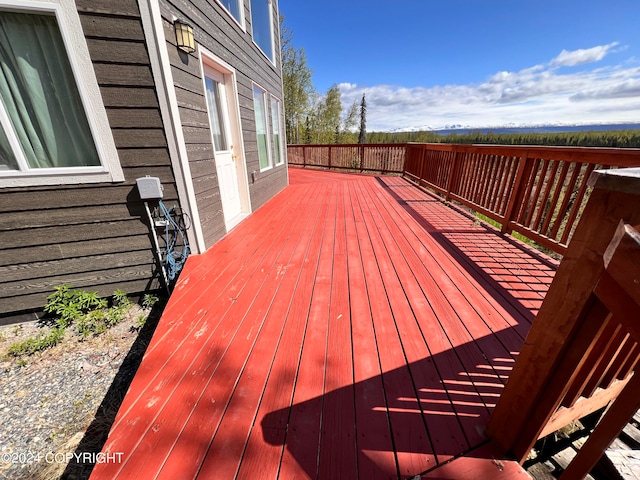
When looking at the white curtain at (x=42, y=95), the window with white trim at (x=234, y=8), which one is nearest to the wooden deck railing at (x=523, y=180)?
the window with white trim at (x=234, y=8)

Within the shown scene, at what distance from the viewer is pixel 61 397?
168 centimetres

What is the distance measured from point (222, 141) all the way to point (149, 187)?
145 cm

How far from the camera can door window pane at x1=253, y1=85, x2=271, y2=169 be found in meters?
4.43

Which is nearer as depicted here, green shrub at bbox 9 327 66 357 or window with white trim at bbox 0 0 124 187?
window with white trim at bbox 0 0 124 187

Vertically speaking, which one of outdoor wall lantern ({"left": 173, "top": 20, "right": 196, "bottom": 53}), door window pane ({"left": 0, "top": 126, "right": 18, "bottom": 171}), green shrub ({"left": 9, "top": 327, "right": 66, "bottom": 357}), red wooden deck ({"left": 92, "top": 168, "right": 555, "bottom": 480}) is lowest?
green shrub ({"left": 9, "top": 327, "right": 66, "bottom": 357})

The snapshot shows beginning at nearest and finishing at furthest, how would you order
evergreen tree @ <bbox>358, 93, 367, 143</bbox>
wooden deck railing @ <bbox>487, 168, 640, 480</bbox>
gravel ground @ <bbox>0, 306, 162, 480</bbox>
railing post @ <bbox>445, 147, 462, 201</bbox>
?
wooden deck railing @ <bbox>487, 168, 640, 480</bbox> → gravel ground @ <bbox>0, 306, 162, 480</bbox> → railing post @ <bbox>445, 147, 462, 201</bbox> → evergreen tree @ <bbox>358, 93, 367, 143</bbox>

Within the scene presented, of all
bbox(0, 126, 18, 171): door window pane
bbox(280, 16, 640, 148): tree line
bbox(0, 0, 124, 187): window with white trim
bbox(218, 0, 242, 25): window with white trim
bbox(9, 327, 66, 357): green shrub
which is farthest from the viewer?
bbox(280, 16, 640, 148): tree line

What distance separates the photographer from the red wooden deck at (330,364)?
0.98 metres

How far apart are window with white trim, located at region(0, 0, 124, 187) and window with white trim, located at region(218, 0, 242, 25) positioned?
2076 mm

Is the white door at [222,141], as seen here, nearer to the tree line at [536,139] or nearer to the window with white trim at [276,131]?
the window with white trim at [276,131]

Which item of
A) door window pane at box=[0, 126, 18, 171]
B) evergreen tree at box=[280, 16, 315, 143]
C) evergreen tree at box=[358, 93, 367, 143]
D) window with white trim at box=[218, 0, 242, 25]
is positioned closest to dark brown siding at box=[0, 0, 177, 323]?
door window pane at box=[0, 126, 18, 171]

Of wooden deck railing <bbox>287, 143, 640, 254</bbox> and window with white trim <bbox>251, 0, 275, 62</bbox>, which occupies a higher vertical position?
window with white trim <bbox>251, 0, 275, 62</bbox>

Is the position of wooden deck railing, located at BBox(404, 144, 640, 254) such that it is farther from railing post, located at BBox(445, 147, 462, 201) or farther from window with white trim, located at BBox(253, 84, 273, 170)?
window with white trim, located at BBox(253, 84, 273, 170)

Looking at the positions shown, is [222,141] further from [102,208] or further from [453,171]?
[453,171]
